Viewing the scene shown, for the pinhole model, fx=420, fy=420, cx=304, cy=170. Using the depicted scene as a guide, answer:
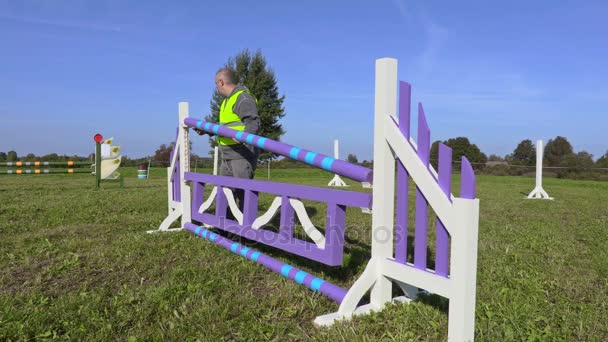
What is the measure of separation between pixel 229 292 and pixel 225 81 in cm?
224

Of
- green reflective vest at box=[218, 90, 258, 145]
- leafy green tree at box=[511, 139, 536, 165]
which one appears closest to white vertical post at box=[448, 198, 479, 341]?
green reflective vest at box=[218, 90, 258, 145]

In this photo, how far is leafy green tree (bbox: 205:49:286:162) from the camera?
3042cm

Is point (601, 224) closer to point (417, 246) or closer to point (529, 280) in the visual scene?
point (529, 280)

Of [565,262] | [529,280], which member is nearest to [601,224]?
[565,262]

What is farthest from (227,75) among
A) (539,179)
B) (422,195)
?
(539,179)

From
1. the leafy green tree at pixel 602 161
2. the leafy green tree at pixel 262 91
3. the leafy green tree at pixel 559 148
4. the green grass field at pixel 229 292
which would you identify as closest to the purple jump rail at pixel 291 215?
the green grass field at pixel 229 292

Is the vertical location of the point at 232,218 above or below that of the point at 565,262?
above

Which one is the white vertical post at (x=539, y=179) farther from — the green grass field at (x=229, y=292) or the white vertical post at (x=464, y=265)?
the white vertical post at (x=464, y=265)

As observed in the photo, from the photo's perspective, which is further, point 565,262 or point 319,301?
point 565,262

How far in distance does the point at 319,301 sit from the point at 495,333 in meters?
0.94

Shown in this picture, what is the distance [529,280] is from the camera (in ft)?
9.37

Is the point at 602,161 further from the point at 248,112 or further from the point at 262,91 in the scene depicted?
the point at 248,112

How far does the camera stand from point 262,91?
3075 centimetres

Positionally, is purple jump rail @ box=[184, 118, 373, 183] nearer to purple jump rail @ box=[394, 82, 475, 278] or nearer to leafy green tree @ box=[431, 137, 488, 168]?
purple jump rail @ box=[394, 82, 475, 278]
